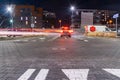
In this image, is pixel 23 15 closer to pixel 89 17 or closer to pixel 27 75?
A: pixel 89 17

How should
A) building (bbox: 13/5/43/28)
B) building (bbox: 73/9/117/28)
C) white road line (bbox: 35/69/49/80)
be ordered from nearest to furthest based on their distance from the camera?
white road line (bbox: 35/69/49/80), building (bbox: 73/9/117/28), building (bbox: 13/5/43/28)

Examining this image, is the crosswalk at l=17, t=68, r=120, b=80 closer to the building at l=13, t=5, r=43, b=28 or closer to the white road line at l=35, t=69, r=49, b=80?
the white road line at l=35, t=69, r=49, b=80

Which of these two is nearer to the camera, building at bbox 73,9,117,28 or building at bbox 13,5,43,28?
building at bbox 73,9,117,28

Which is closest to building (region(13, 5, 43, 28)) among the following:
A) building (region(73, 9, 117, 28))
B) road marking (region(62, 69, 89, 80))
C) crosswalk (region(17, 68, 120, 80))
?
building (region(73, 9, 117, 28))

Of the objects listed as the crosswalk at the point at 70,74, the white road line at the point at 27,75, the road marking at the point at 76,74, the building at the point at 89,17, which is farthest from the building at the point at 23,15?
the road marking at the point at 76,74

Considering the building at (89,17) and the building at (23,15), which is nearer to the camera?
the building at (89,17)

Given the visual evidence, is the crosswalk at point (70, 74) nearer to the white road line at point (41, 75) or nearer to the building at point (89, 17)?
the white road line at point (41, 75)

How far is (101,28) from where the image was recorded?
261 ft

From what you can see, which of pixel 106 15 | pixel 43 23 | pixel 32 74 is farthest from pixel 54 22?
pixel 32 74

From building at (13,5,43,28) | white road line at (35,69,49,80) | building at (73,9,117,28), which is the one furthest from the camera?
building at (13,5,43,28)

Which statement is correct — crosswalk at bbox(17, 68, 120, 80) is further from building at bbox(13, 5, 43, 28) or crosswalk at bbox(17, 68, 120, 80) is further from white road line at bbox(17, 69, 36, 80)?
building at bbox(13, 5, 43, 28)

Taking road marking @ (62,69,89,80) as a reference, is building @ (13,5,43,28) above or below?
above

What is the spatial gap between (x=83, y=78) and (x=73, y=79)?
37 cm

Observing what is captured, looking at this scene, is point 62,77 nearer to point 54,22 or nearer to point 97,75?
point 97,75
